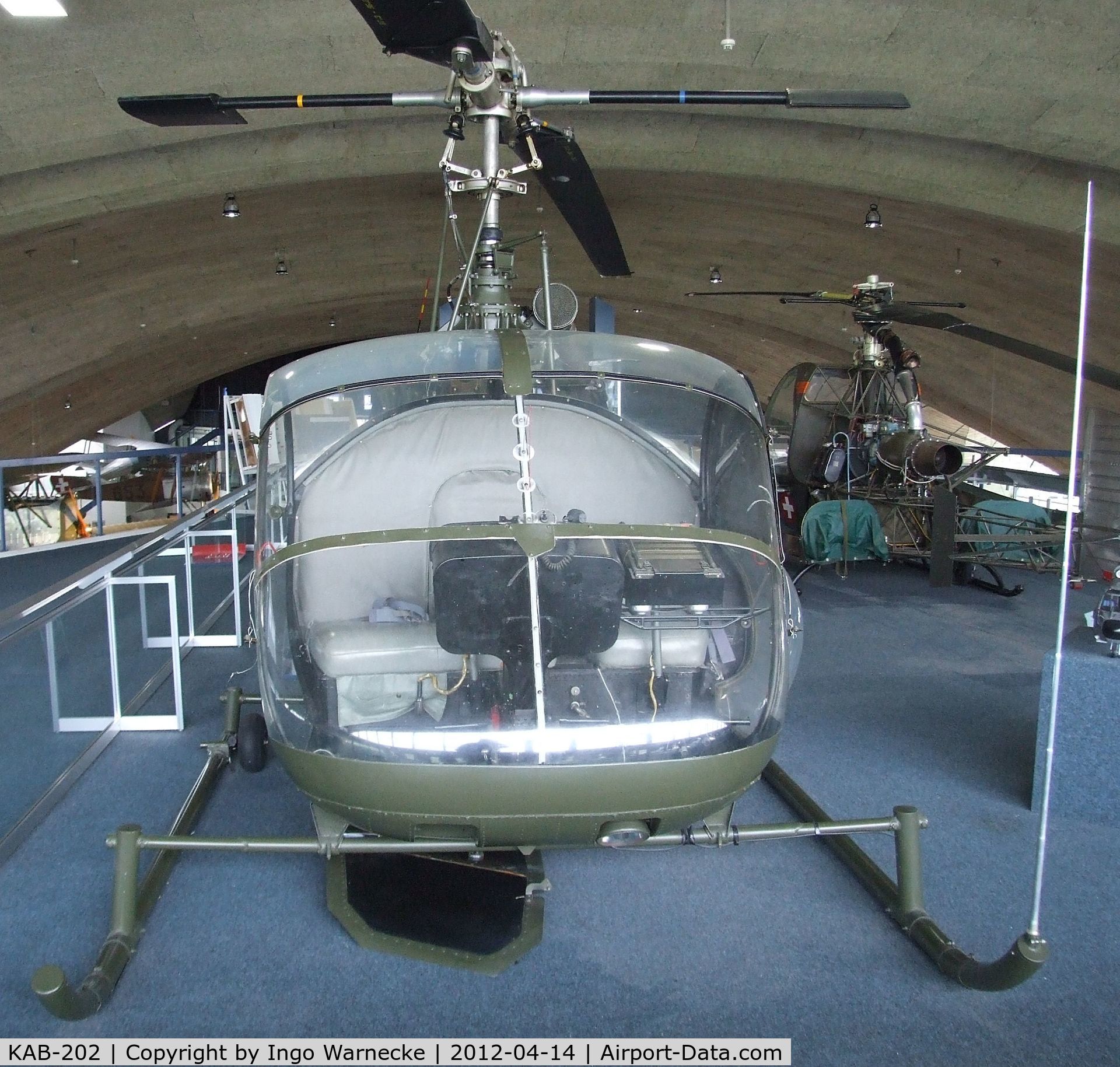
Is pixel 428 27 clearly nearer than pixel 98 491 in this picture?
Yes

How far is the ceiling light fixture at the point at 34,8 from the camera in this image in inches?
233

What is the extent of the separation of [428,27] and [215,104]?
0.86 metres

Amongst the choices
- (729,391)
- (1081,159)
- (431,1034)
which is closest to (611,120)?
(1081,159)

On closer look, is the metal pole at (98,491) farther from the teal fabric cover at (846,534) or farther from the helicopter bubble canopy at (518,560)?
the helicopter bubble canopy at (518,560)

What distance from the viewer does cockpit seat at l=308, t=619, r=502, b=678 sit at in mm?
2137

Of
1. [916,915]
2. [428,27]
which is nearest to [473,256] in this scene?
[428,27]

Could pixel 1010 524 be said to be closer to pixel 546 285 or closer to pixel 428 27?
pixel 546 285

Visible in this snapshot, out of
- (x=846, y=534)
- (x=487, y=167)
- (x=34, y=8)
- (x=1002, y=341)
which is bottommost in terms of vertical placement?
(x=846, y=534)

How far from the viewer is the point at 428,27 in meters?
2.12

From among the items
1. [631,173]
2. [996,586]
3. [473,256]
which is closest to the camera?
[473,256]

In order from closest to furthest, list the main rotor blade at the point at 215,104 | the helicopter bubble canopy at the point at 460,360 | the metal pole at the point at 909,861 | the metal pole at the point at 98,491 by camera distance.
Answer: the metal pole at the point at 909,861, the helicopter bubble canopy at the point at 460,360, the main rotor blade at the point at 215,104, the metal pole at the point at 98,491

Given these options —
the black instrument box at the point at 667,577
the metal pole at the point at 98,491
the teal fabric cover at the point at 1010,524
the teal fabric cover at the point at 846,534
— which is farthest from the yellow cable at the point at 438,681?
the metal pole at the point at 98,491

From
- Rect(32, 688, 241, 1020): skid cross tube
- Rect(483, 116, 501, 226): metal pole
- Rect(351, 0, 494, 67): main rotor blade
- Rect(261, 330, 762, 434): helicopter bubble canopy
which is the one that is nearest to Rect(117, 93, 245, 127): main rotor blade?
Rect(351, 0, 494, 67): main rotor blade

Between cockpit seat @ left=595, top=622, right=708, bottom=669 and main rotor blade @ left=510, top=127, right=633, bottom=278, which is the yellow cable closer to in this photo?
cockpit seat @ left=595, top=622, right=708, bottom=669
